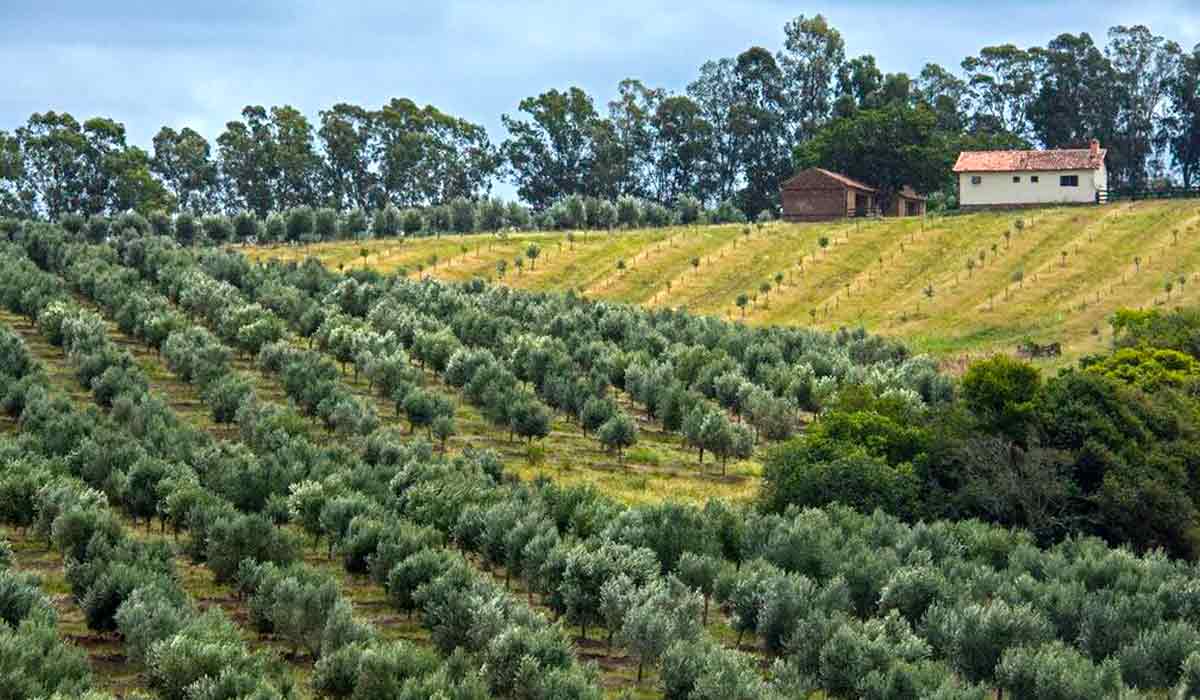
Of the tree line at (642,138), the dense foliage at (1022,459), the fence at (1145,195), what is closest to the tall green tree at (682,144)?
the tree line at (642,138)

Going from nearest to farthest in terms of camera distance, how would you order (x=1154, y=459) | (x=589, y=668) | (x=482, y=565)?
(x=589, y=668), (x=482, y=565), (x=1154, y=459)

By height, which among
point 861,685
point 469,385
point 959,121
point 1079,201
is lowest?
point 861,685

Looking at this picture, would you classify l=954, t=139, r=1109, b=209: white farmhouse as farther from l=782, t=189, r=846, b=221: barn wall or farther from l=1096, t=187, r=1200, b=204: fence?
l=782, t=189, r=846, b=221: barn wall

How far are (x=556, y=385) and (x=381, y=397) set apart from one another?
810 centimetres

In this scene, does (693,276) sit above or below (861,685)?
above

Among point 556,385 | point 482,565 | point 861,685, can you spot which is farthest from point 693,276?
point 861,685

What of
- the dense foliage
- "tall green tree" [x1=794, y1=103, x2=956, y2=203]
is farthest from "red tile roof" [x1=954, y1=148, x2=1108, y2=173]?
the dense foliage

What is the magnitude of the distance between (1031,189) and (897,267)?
21.5 metres

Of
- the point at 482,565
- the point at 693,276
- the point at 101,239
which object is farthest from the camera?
the point at 101,239

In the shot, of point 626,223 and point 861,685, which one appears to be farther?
point 626,223

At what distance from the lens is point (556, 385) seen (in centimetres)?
6406

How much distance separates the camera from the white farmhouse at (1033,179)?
117 m

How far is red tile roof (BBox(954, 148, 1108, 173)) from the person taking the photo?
117 meters

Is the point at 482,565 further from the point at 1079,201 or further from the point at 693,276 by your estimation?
the point at 1079,201
